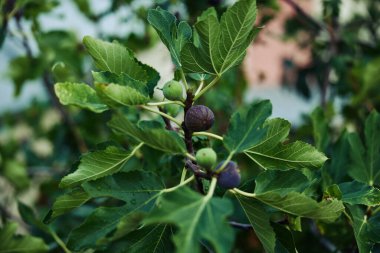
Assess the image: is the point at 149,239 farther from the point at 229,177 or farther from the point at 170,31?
the point at 170,31

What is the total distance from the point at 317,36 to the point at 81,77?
1387mm

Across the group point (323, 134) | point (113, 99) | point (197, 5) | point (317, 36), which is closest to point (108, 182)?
point (113, 99)

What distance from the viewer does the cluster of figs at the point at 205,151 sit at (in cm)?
86

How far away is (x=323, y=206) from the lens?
86cm

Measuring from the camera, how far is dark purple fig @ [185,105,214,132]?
93 centimetres

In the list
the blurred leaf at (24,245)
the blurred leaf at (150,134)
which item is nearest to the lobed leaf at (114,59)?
the blurred leaf at (150,134)

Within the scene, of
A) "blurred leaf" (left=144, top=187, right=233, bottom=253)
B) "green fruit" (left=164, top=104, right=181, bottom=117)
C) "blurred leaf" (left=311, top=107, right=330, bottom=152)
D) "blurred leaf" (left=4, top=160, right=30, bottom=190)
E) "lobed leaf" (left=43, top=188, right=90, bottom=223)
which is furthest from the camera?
"blurred leaf" (left=4, top=160, right=30, bottom=190)

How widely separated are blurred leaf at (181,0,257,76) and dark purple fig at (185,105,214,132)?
0.29 feet

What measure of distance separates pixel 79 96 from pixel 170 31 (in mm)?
234

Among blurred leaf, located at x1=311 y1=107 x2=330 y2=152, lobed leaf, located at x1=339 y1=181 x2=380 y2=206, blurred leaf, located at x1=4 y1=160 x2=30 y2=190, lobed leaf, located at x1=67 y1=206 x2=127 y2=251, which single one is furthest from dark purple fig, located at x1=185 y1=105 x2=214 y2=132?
blurred leaf, located at x1=4 y1=160 x2=30 y2=190

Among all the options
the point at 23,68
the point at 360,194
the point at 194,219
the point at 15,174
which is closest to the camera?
the point at 194,219

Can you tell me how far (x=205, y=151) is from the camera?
864 millimetres

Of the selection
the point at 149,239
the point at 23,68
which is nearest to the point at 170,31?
the point at 149,239

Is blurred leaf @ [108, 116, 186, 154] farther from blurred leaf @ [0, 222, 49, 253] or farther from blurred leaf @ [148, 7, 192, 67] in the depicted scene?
blurred leaf @ [0, 222, 49, 253]
